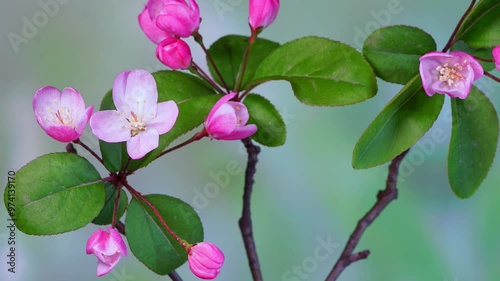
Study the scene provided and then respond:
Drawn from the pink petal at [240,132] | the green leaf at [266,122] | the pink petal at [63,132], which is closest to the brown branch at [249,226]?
the green leaf at [266,122]

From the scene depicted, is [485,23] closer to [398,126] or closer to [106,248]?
[398,126]

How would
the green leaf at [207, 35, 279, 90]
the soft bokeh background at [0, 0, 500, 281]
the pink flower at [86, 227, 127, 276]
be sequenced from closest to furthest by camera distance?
the pink flower at [86, 227, 127, 276]
the green leaf at [207, 35, 279, 90]
the soft bokeh background at [0, 0, 500, 281]

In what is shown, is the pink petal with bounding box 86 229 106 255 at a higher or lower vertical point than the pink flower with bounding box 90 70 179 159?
lower

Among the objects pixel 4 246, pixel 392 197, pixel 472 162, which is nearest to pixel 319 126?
pixel 392 197

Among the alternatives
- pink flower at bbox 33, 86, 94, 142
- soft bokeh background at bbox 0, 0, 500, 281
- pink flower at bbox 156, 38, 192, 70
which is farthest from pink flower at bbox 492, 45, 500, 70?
soft bokeh background at bbox 0, 0, 500, 281

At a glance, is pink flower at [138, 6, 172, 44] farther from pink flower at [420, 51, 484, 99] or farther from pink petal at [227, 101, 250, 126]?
pink flower at [420, 51, 484, 99]

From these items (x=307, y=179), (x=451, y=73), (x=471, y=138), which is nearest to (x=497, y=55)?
(x=451, y=73)
